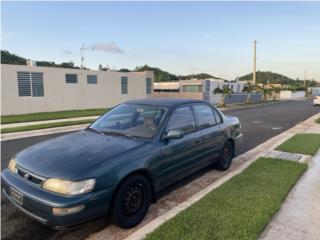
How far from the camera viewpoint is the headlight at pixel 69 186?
116 inches

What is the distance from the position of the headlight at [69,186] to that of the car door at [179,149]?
48.4 inches

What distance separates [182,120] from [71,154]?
193cm

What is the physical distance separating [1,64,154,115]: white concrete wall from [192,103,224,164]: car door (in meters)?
16.2

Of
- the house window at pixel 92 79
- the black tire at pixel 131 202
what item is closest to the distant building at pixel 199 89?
the house window at pixel 92 79

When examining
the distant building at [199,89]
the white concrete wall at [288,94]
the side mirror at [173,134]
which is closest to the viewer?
the side mirror at [173,134]

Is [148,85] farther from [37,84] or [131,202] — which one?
[131,202]

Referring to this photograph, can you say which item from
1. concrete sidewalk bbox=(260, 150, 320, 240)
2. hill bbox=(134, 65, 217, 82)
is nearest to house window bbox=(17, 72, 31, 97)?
concrete sidewalk bbox=(260, 150, 320, 240)

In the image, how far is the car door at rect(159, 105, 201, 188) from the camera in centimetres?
407

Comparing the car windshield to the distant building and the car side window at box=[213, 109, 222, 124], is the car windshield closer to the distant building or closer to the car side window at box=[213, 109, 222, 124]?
the car side window at box=[213, 109, 222, 124]

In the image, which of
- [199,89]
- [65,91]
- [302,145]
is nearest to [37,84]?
[65,91]

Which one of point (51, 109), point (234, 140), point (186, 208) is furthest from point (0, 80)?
point (186, 208)

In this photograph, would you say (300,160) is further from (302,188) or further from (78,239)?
(78,239)

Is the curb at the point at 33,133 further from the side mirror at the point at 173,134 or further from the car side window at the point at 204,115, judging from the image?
the side mirror at the point at 173,134

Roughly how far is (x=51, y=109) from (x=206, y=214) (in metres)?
18.8
